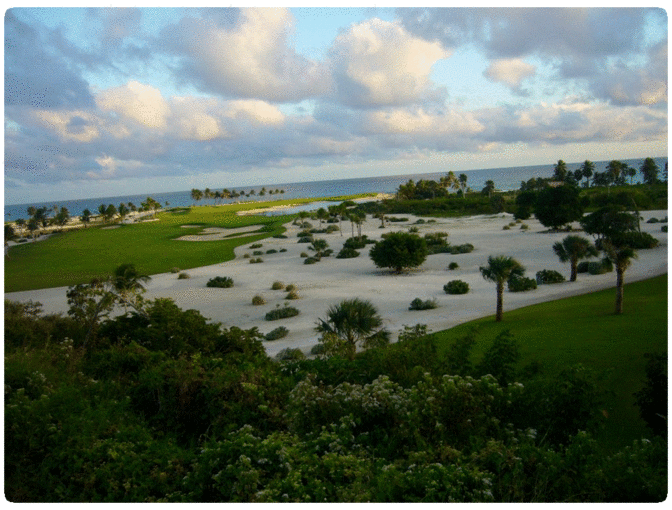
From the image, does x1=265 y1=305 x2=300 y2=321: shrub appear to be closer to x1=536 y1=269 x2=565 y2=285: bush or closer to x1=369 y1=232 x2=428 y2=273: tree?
x1=369 y1=232 x2=428 y2=273: tree

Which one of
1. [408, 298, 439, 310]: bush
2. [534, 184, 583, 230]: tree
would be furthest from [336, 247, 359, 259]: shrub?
[534, 184, 583, 230]: tree

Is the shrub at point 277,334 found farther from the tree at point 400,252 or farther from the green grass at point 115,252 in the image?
the tree at point 400,252

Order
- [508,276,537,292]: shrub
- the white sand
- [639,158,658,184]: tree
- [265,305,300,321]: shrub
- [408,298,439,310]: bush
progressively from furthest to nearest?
[508,276,537,292]: shrub, [408,298,439,310]: bush, [265,305,300,321]: shrub, the white sand, [639,158,658,184]: tree

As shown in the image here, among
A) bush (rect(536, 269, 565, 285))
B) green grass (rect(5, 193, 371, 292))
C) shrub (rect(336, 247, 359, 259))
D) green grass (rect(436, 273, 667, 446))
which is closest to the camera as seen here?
green grass (rect(436, 273, 667, 446))

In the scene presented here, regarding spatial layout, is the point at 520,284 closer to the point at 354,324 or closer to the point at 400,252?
the point at 400,252

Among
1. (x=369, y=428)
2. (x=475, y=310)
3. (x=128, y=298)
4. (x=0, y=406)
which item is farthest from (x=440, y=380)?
(x=475, y=310)

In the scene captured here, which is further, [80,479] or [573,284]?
[573,284]

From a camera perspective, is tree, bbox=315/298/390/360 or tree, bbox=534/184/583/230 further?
tree, bbox=534/184/583/230

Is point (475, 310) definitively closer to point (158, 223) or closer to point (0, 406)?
point (158, 223)
